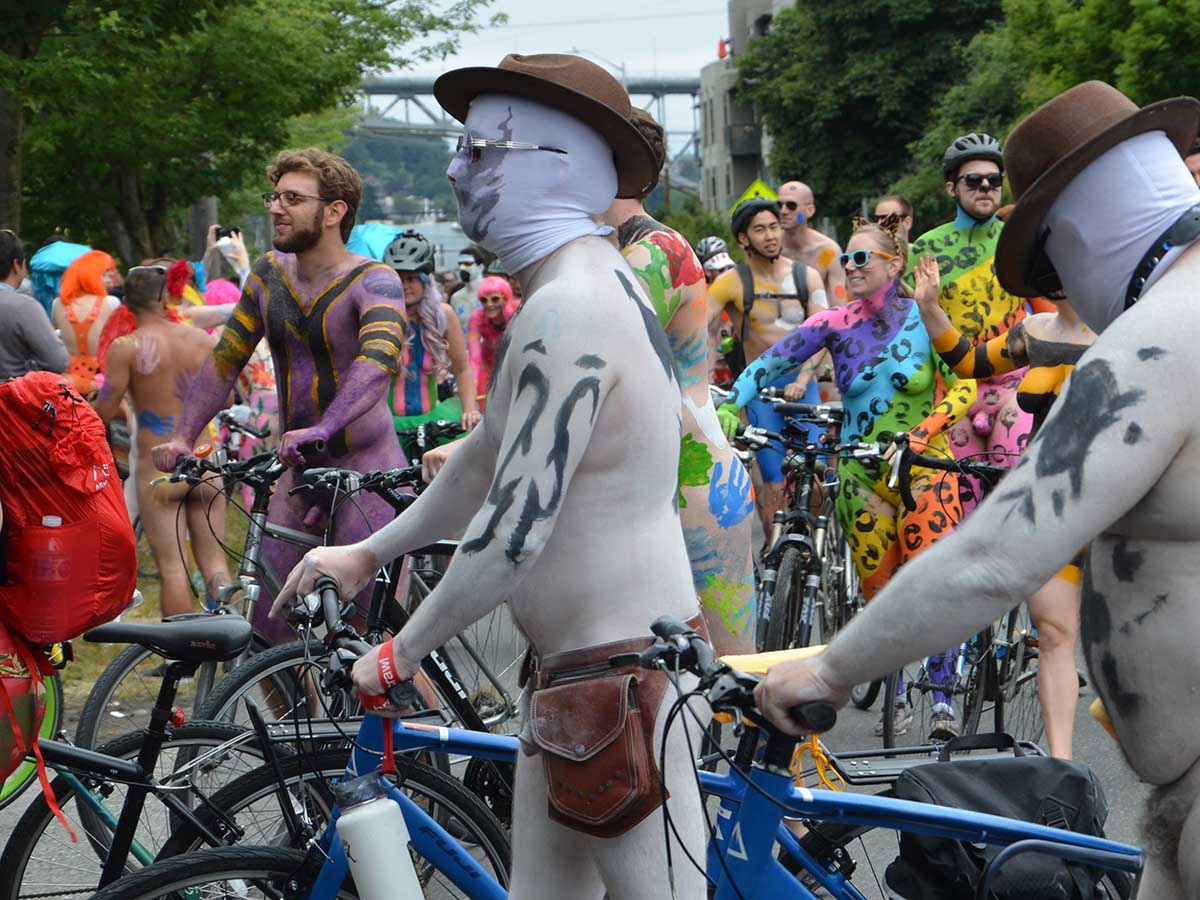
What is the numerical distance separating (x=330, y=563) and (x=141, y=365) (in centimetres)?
546

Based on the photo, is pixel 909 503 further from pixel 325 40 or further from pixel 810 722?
pixel 325 40

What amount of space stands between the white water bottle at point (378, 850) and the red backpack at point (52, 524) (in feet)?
3.44

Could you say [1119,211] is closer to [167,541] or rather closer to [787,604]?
[787,604]

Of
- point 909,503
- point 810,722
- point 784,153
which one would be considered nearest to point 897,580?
point 810,722

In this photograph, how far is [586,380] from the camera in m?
2.87

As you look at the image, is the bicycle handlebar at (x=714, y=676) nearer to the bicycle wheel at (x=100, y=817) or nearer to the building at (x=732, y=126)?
the bicycle wheel at (x=100, y=817)

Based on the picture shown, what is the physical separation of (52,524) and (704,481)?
5.46ft

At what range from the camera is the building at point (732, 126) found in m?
89.0

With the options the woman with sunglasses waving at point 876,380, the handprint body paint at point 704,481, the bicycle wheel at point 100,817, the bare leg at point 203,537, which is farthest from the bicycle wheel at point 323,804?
the bare leg at point 203,537

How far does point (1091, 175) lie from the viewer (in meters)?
2.46

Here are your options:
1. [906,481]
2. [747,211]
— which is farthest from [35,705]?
[747,211]

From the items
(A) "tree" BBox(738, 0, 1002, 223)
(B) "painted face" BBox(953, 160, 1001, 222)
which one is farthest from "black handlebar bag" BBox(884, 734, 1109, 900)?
(A) "tree" BBox(738, 0, 1002, 223)

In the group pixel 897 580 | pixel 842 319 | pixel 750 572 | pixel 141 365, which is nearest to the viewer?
pixel 897 580

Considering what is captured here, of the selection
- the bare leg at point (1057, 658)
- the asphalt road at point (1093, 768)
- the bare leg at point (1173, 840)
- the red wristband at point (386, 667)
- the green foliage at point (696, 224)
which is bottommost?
the green foliage at point (696, 224)
